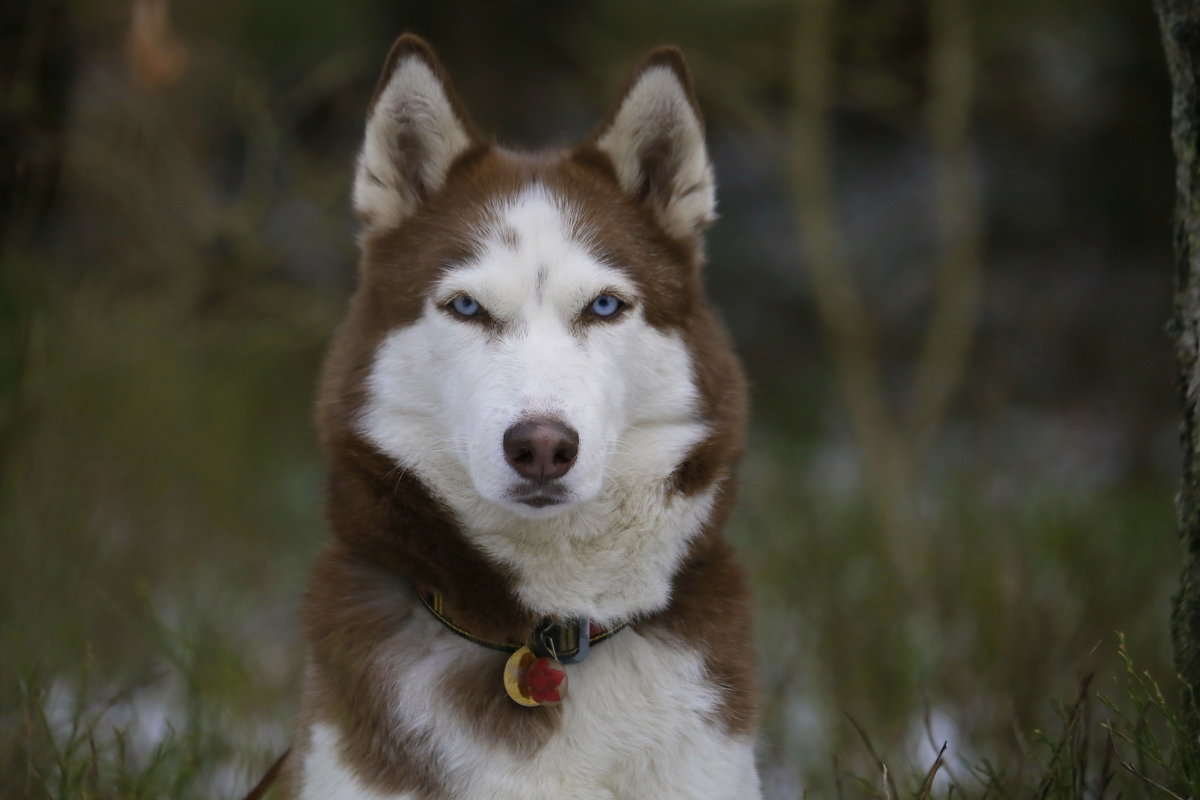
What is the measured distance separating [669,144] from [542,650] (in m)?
1.36

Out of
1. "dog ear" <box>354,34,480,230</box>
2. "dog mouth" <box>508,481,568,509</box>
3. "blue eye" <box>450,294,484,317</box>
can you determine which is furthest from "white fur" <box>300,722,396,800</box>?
"dog ear" <box>354,34,480,230</box>

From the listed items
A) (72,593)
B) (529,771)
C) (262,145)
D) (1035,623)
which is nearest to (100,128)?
(262,145)

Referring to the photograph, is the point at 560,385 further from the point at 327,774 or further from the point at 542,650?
the point at 327,774

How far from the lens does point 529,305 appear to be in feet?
8.68

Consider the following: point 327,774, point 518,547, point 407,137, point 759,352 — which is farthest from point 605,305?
point 759,352

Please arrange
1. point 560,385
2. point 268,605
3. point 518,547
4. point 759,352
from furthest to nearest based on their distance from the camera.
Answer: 1. point 759,352
2. point 268,605
3. point 518,547
4. point 560,385

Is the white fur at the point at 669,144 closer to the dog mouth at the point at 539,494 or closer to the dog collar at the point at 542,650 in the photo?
the dog mouth at the point at 539,494

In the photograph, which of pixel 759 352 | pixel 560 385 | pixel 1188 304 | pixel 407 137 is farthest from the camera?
pixel 759 352

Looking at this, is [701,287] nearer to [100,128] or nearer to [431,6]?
[100,128]

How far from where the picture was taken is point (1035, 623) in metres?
4.82

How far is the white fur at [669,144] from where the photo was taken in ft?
9.41

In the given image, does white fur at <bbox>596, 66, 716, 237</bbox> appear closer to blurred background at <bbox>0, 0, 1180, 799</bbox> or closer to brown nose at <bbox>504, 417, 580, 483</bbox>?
brown nose at <bbox>504, 417, 580, 483</bbox>

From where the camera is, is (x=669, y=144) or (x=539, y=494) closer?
(x=539, y=494)

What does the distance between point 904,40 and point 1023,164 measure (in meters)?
3.92
